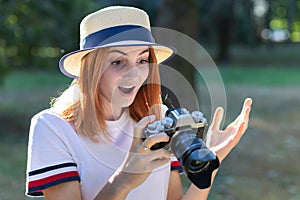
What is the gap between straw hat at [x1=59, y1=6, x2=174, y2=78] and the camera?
64.8 inches

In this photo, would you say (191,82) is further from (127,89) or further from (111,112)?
(127,89)

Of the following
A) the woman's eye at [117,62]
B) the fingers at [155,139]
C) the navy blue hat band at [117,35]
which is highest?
the navy blue hat band at [117,35]

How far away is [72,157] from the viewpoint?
5.43 feet

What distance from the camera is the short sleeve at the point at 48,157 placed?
1.61 meters

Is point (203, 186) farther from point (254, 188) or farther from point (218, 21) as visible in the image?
point (218, 21)

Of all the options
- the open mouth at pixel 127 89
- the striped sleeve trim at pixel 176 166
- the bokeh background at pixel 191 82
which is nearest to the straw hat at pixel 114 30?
the open mouth at pixel 127 89

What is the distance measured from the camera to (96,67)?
1.66 m

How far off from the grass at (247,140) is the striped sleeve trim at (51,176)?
0.98 m

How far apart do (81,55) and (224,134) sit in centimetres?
47

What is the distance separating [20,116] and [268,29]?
20.7 meters

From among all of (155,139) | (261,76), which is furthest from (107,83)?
(261,76)

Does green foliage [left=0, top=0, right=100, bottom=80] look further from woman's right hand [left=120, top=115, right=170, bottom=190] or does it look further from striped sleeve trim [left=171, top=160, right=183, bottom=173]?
woman's right hand [left=120, top=115, right=170, bottom=190]

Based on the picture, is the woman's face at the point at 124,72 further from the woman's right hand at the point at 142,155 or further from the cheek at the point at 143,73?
the woman's right hand at the point at 142,155

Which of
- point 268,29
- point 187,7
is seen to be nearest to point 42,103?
point 187,7
